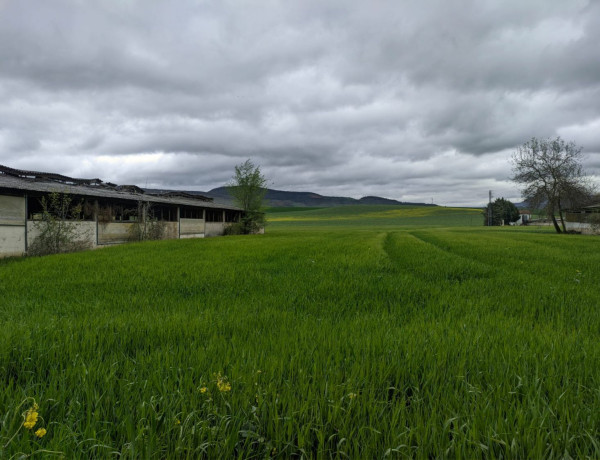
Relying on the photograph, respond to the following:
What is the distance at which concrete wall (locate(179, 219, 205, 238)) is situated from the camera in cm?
2912

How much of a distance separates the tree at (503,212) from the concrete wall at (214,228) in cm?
8769

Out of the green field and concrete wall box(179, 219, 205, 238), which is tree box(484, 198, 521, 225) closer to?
concrete wall box(179, 219, 205, 238)

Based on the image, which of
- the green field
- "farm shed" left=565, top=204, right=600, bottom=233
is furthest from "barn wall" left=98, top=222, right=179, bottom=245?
"farm shed" left=565, top=204, right=600, bottom=233

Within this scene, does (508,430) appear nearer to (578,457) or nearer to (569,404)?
(578,457)

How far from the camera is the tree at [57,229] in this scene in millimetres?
16328

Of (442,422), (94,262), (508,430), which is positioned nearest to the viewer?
(508,430)

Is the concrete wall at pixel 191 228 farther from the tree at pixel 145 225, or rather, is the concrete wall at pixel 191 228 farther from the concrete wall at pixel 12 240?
the concrete wall at pixel 12 240

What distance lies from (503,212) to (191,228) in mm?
101226

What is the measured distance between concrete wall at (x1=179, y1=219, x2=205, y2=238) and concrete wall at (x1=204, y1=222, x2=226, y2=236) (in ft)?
3.64

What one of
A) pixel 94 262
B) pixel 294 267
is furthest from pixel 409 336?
pixel 94 262

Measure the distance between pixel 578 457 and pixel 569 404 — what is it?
516mm

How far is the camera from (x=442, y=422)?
1740mm

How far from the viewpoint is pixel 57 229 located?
16.7 metres

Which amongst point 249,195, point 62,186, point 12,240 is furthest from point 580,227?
point 12,240
